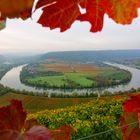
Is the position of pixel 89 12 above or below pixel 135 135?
above

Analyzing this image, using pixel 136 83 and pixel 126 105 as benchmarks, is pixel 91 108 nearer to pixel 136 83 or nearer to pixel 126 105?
pixel 126 105

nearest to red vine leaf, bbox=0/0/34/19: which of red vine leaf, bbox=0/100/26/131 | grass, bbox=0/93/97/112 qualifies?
red vine leaf, bbox=0/100/26/131

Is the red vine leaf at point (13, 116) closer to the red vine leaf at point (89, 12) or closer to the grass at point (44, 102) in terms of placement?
the red vine leaf at point (89, 12)

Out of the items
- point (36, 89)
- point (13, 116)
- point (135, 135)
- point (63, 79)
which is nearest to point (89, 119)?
point (135, 135)

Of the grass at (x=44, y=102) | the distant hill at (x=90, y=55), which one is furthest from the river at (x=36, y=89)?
the distant hill at (x=90, y=55)

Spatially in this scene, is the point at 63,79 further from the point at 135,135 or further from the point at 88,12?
the point at 88,12

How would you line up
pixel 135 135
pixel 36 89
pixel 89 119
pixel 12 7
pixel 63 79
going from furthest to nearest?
pixel 63 79 → pixel 36 89 → pixel 89 119 → pixel 135 135 → pixel 12 7
